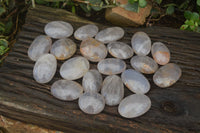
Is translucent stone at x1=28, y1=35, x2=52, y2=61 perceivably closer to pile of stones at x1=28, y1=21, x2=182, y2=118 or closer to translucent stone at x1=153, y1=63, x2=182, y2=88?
pile of stones at x1=28, y1=21, x2=182, y2=118

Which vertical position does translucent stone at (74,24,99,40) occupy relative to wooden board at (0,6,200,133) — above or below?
above

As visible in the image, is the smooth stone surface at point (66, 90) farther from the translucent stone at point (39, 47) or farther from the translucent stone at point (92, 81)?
the translucent stone at point (39, 47)

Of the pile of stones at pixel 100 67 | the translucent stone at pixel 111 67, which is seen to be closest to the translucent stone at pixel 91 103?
the pile of stones at pixel 100 67

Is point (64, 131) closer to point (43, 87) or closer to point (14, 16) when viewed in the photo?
point (43, 87)

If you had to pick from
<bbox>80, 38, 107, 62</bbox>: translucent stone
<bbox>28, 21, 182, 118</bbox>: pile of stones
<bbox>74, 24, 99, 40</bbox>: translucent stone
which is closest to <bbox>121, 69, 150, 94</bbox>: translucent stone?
<bbox>28, 21, 182, 118</bbox>: pile of stones

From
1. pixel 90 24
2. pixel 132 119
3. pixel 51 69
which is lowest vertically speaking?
pixel 132 119

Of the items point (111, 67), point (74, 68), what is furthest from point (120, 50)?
point (74, 68)

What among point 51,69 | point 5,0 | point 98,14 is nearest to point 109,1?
point 98,14
